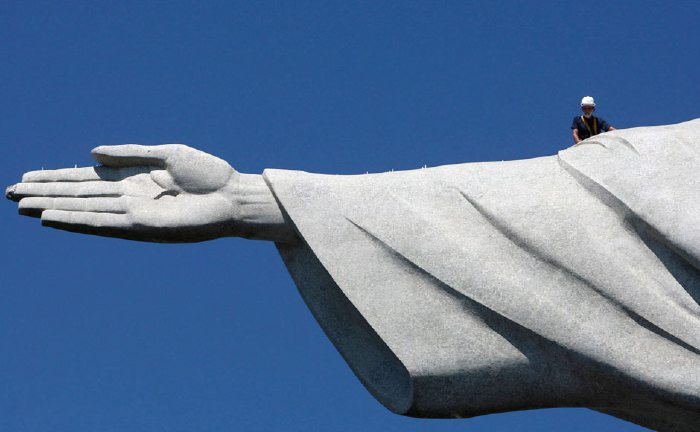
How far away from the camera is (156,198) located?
37.3 ft

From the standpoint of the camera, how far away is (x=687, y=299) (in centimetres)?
1097

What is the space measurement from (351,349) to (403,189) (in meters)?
1.11

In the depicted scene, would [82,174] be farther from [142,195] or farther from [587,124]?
[587,124]

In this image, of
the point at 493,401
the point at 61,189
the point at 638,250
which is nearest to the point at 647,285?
the point at 638,250

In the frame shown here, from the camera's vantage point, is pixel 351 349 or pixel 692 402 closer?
pixel 692 402

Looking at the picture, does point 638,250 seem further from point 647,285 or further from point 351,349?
point 351,349

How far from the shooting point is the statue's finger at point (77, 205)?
1135 cm

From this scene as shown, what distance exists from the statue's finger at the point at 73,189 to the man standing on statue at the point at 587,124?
3768 mm

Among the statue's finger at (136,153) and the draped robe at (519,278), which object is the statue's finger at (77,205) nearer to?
the statue's finger at (136,153)

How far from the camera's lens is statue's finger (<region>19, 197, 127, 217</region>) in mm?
11352

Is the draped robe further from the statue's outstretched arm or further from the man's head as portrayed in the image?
the man's head

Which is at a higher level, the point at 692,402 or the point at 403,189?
the point at 403,189

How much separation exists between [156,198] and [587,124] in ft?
12.0

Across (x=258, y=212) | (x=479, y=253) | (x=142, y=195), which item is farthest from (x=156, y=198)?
(x=479, y=253)
